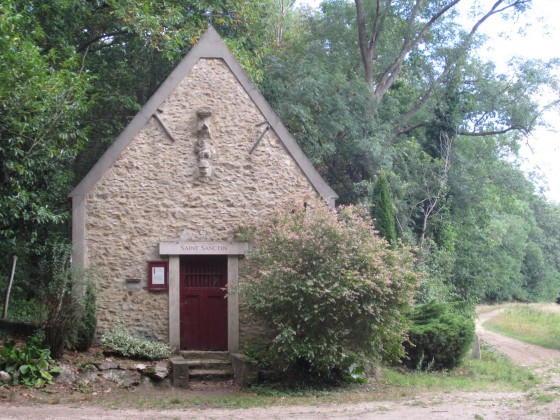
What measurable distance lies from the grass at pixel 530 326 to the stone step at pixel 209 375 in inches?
509

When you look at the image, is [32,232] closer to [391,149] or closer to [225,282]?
[225,282]

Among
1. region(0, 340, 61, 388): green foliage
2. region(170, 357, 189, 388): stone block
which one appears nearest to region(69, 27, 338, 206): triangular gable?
region(170, 357, 189, 388): stone block

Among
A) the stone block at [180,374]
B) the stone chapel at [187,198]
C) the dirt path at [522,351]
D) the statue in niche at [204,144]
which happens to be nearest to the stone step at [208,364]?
the stone block at [180,374]

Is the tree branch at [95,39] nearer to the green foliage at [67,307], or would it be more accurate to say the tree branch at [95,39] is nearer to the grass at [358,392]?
the green foliage at [67,307]

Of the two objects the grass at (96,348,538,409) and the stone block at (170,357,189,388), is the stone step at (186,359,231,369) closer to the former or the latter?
the stone block at (170,357,189,388)

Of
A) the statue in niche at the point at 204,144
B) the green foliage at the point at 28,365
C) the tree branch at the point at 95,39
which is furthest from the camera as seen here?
the tree branch at the point at 95,39

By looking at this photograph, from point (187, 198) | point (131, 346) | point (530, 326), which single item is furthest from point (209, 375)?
point (530, 326)

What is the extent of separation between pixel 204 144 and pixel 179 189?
1066mm

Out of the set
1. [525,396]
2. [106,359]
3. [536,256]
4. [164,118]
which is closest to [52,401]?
[106,359]

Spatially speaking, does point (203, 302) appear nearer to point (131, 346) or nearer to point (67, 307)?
point (131, 346)

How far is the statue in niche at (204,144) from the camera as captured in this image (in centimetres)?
1405

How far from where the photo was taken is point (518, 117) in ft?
88.0

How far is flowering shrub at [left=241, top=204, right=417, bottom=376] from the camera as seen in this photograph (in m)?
11.9

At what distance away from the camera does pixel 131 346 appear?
13250 millimetres
